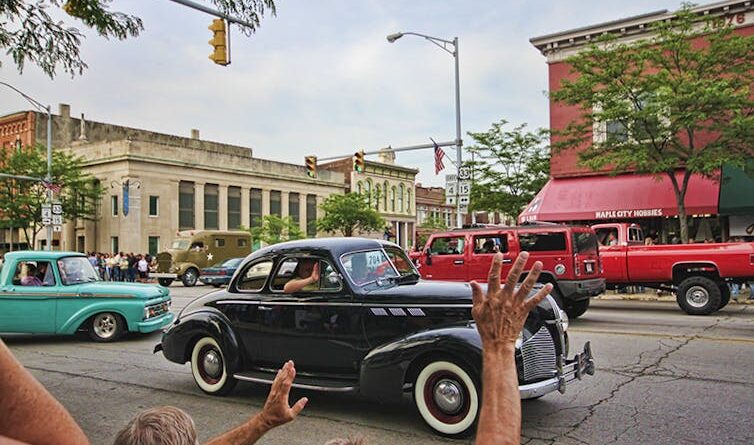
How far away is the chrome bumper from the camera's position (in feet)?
18.0

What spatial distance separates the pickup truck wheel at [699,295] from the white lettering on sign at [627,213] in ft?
23.7

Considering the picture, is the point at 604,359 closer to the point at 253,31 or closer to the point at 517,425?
the point at 253,31

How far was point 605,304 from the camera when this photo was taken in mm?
17484

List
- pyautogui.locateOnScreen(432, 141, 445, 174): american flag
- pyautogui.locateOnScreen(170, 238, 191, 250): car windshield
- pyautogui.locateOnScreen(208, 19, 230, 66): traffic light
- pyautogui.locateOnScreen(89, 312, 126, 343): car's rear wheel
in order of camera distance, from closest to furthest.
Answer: pyautogui.locateOnScreen(208, 19, 230, 66): traffic light < pyautogui.locateOnScreen(89, 312, 126, 343): car's rear wheel < pyautogui.locateOnScreen(432, 141, 445, 174): american flag < pyautogui.locateOnScreen(170, 238, 191, 250): car windshield

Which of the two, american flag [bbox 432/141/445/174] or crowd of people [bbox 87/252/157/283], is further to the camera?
crowd of people [bbox 87/252/157/283]

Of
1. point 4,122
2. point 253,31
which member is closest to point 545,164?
point 253,31

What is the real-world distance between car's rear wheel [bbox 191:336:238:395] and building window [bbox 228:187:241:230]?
45.4 metres

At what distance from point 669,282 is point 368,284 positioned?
35.4ft

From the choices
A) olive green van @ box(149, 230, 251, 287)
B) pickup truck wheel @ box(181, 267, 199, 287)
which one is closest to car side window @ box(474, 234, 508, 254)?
olive green van @ box(149, 230, 251, 287)

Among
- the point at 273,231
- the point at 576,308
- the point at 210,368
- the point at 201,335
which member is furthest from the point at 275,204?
the point at 210,368

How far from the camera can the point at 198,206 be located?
4912 cm

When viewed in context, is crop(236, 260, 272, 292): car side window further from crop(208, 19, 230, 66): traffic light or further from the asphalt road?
crop(208, 19, 230, 66): traffic light

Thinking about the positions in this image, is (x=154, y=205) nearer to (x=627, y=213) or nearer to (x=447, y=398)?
(x=627, y=213)

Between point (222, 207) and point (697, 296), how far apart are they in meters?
42.3
